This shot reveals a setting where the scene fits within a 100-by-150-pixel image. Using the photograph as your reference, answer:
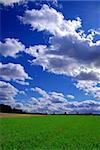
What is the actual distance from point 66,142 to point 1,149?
3.37 m

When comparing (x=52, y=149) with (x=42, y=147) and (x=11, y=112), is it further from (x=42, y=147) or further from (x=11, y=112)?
(x=11, y=112)

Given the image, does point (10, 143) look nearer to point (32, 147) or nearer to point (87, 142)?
point (32, 147)

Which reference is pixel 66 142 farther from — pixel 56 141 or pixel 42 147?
pixel 42 147

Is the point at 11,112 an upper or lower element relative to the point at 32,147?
upper

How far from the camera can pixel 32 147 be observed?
630 inches

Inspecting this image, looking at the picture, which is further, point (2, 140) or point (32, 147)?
point (2, 140)

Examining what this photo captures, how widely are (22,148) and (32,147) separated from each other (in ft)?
1.41

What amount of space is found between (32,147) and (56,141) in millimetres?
2132

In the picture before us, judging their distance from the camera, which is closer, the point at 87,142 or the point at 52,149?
the point at 52,149

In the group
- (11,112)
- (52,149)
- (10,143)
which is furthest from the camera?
(11,112)

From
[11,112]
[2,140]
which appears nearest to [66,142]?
[2,140]

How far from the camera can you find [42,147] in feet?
52.4

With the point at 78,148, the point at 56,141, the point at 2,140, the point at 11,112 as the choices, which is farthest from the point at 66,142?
the point at 11,112

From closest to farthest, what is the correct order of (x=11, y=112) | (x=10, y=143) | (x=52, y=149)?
(x=52, y=149) → (x=10, y=143) → (x=11, y=112)
